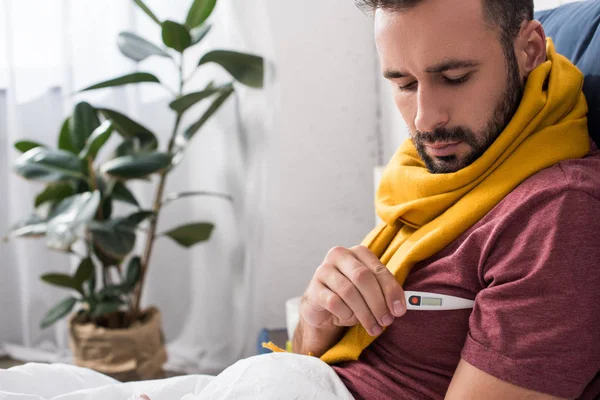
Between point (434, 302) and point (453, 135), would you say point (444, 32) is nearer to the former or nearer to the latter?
point (453, 135)

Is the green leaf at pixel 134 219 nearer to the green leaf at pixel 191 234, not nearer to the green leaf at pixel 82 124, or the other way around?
the green leaf at pixel 191 234

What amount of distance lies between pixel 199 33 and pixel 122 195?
0.56 metres

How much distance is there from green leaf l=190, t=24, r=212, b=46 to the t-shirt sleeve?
1.52 meters

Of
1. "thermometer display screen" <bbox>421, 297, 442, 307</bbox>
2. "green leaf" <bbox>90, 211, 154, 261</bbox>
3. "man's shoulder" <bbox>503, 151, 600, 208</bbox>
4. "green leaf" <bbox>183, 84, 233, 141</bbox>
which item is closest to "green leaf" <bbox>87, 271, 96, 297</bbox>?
"green leaf" <bbox>90, 211, 154, 261</bbox>

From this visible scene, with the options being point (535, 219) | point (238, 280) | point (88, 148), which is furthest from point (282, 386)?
point (238, 280)

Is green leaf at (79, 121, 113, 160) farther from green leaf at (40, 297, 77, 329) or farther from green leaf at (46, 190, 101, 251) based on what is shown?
green leaf at (40, 297, 77, 329)

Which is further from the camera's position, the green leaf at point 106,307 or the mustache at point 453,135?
the green leaf at point 106,307

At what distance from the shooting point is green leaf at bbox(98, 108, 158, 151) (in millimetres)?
2008

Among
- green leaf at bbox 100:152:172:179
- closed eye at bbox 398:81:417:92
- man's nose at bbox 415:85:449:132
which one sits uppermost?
closed eye at bbox 398:81:417:92

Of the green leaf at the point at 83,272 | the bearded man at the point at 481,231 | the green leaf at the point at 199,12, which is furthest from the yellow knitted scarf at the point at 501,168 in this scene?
the green leaf at the point at 83,272

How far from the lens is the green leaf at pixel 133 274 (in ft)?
6.79

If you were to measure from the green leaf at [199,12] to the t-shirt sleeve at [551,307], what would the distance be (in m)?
1.51

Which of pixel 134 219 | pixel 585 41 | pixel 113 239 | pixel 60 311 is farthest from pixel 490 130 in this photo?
pixel 60 311

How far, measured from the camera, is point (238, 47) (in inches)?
88.6
